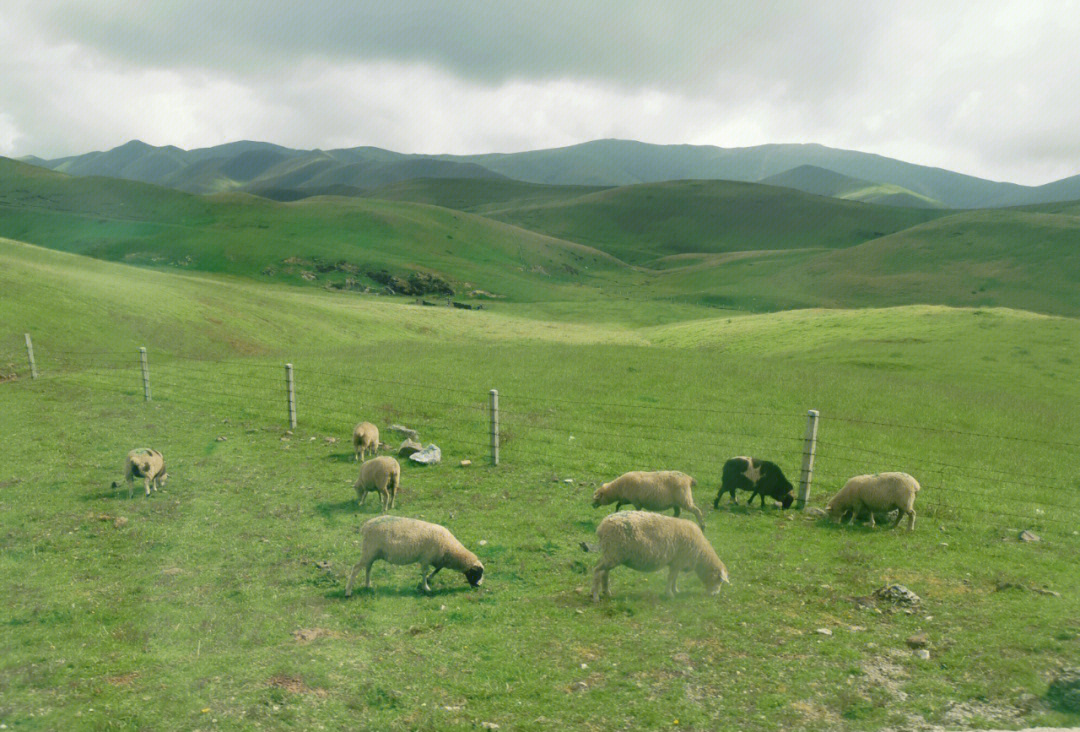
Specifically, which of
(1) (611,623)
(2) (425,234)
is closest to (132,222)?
(2) (425,234)

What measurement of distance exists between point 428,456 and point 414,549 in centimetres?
782

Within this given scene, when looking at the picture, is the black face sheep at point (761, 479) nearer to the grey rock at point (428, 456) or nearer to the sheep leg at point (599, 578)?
the sheep leg at point (599, 578)

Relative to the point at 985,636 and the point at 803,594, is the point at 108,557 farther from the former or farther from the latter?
the point at 985,636

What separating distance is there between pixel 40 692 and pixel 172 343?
36.5m

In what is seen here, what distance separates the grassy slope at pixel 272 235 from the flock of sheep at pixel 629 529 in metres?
88.6

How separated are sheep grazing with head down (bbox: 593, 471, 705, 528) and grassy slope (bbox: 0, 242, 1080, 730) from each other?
2.40 ft

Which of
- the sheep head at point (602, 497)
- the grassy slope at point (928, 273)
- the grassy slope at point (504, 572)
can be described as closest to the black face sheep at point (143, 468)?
the grassy slope at point (504, 572)

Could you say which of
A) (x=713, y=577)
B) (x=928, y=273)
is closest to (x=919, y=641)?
(x=713, y=577)

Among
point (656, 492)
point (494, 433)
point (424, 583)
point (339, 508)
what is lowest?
point (339, 508)

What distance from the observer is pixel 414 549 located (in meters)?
10.7

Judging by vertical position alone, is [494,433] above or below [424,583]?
above

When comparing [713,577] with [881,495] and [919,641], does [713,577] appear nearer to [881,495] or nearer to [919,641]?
[919,641]

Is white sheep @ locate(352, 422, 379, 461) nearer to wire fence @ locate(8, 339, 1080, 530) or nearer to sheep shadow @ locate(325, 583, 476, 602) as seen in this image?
wire fence @ locate(8, 339, 1080, 530)

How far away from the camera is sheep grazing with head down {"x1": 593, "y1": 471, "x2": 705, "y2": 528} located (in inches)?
556
